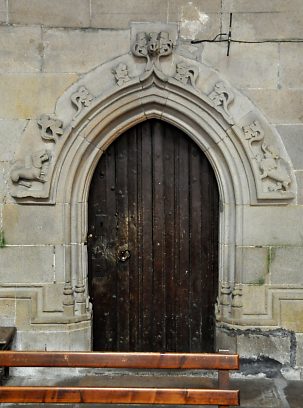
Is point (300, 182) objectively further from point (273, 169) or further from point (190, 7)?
point (190, 7)

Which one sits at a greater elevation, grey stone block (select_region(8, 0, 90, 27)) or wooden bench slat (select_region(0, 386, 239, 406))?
grey stone block (select_region(8, 0, 90, 27))

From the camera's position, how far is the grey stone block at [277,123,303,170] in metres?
4.55

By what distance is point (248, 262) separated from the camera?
464 cm

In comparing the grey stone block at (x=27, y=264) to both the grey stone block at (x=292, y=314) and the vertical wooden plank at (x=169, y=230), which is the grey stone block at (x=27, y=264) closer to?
the vertical wooden plank at (x=169, y=230)

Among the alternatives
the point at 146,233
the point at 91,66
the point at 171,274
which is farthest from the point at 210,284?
the point at 91,66

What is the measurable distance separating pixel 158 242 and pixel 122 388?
64.7 inches

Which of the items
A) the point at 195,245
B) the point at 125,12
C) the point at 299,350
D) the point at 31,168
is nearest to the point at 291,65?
the point at 125,12

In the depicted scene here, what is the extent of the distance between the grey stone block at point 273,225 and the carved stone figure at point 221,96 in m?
0.96

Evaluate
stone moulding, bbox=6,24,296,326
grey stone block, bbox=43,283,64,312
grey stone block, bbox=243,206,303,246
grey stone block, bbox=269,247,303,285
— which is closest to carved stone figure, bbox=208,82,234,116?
Answer: stone moulding, bbox=6,24,296,326

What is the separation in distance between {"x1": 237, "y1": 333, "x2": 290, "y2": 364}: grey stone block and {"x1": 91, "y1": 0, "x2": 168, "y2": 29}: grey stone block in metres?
3.06

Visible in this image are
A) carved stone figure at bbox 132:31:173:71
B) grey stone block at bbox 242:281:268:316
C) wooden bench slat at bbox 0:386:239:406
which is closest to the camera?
wooden bench slat at bbox 0:386:239:406

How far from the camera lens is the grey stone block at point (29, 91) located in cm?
453

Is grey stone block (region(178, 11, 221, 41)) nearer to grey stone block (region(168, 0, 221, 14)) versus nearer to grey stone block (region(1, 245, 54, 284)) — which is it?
grey stone block (region(168, 0, 221, 14))

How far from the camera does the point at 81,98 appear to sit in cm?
449
